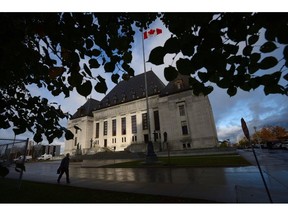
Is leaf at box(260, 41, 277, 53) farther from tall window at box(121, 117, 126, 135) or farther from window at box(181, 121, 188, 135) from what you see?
tall window at box(121, 117, 126, 135)

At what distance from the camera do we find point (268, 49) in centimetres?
224

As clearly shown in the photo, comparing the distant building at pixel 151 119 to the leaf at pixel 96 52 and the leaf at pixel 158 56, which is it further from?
the leaf at pixel 158 56

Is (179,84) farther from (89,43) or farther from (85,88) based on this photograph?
(85,88)

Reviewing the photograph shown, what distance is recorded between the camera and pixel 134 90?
66.5m

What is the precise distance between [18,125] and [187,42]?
3290mm

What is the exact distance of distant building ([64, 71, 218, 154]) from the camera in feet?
159

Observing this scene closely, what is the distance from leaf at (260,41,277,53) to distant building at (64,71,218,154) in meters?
38.9

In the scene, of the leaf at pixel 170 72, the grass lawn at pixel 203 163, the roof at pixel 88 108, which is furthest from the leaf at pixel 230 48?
the roof at pixel 88 108

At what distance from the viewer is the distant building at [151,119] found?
48344mm

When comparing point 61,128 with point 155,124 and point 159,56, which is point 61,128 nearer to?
point 159,56

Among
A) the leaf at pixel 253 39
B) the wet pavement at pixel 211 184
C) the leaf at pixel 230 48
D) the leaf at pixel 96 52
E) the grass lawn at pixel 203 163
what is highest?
the leaf at pixel 96 52

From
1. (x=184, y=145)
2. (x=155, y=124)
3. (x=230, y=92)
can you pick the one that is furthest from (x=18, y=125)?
(x=155, y=124)

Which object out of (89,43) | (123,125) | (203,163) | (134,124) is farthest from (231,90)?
(123,125)

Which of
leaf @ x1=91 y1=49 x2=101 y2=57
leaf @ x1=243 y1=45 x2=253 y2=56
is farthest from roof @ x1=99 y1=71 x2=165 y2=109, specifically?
leaf @ x1=243 y1=45 x2=253 y2=56
